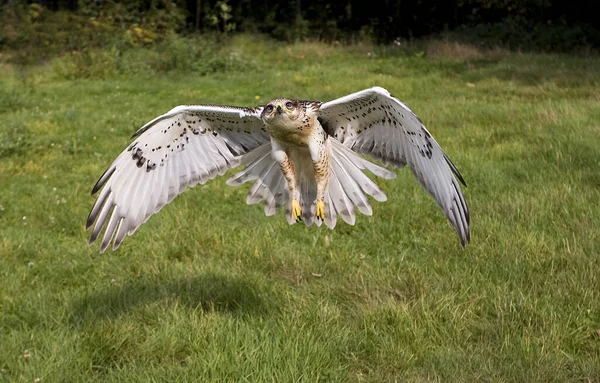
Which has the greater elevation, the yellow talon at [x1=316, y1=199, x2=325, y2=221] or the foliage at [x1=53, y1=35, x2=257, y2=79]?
the yellow talon at [x1=316, y1=199, x2=325, y2=221]

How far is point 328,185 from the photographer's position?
14.2 feet

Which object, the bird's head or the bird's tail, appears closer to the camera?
the bird's head

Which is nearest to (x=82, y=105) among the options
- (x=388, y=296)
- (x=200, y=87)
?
(x=200, y=87)

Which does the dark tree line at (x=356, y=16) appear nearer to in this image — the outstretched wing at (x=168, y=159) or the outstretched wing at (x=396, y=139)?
the outstretched wing at (x=396, y=139)

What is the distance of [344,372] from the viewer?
11.9ft

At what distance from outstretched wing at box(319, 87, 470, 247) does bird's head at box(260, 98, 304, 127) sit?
20cm

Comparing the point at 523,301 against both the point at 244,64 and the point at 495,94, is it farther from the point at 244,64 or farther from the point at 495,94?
the point at 244,64

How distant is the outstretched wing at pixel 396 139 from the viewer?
3613mm

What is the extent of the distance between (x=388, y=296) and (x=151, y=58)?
15.7m

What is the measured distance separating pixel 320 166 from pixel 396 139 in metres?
0.55

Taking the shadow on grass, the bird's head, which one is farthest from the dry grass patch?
the bird's head

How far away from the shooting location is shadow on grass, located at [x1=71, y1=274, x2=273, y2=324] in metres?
4.32

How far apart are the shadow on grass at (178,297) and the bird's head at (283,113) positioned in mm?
1436

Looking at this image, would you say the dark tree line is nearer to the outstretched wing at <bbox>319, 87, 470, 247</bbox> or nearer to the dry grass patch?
the dry grass patch
